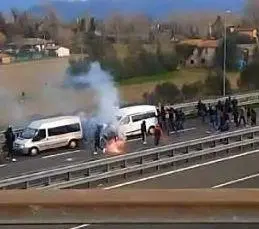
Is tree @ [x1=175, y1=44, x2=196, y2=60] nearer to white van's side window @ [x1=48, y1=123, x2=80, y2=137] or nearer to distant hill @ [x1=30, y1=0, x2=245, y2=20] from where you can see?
distant hill @ [x1=30, y1=0, x2=245, y2=20]

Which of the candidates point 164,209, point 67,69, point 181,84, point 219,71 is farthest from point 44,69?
point 164,209

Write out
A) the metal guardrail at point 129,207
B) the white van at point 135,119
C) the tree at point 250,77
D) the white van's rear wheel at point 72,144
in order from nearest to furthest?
the metal guardrail at point 129,207
the white van's rear wheel at point 72,144
the white van at point 135,119
the tree at point 250,77

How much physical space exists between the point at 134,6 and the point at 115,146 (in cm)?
463

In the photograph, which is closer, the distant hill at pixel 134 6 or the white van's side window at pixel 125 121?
the white van's side window at pixel 125 121

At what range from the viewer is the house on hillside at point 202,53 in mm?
10609

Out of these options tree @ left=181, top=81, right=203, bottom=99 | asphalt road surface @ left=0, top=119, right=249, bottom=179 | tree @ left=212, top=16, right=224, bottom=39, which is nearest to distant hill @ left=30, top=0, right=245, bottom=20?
tree @ left=212, top=16, right=224, bottom=39

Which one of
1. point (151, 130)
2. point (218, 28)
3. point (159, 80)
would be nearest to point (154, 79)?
point (159, 80)

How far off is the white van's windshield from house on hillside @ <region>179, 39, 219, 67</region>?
12.9 ft

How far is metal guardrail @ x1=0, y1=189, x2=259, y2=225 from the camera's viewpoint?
0.66 metres

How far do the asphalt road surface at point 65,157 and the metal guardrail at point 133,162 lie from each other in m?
0.75

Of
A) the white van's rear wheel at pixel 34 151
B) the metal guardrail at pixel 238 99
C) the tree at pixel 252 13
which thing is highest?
the tree at pixel 252 13

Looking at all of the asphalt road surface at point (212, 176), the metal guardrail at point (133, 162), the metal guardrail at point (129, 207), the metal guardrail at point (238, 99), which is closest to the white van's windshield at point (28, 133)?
the metal guardrail at point (133, 162)

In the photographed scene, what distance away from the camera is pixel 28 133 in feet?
23.5

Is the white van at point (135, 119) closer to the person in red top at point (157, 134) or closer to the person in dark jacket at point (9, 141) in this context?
the person in red top at point (157, 134)
